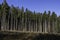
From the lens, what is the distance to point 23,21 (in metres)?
23.4

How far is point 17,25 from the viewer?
22891 mm

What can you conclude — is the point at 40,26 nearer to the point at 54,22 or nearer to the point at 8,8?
the point at 54,22

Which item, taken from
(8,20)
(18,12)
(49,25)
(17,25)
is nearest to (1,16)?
(8,20)

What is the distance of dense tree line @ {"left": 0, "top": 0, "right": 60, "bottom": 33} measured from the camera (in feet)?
72.9

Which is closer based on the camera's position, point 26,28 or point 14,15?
point 26,28

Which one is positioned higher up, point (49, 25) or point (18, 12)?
point (18, 12)

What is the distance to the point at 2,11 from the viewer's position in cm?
2339

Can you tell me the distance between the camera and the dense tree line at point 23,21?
22231mm

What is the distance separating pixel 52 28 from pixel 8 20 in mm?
6029

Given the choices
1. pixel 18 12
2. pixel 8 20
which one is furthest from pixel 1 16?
pixel 18 12

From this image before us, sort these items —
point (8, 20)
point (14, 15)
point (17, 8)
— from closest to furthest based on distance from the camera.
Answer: point (8, 20)
point (14, 15)
point (17, 8)

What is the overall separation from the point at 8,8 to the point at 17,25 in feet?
12.0

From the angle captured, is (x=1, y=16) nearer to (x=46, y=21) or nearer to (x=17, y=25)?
(x=17, y=25)

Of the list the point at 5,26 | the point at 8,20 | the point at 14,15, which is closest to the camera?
the point at 5,26
